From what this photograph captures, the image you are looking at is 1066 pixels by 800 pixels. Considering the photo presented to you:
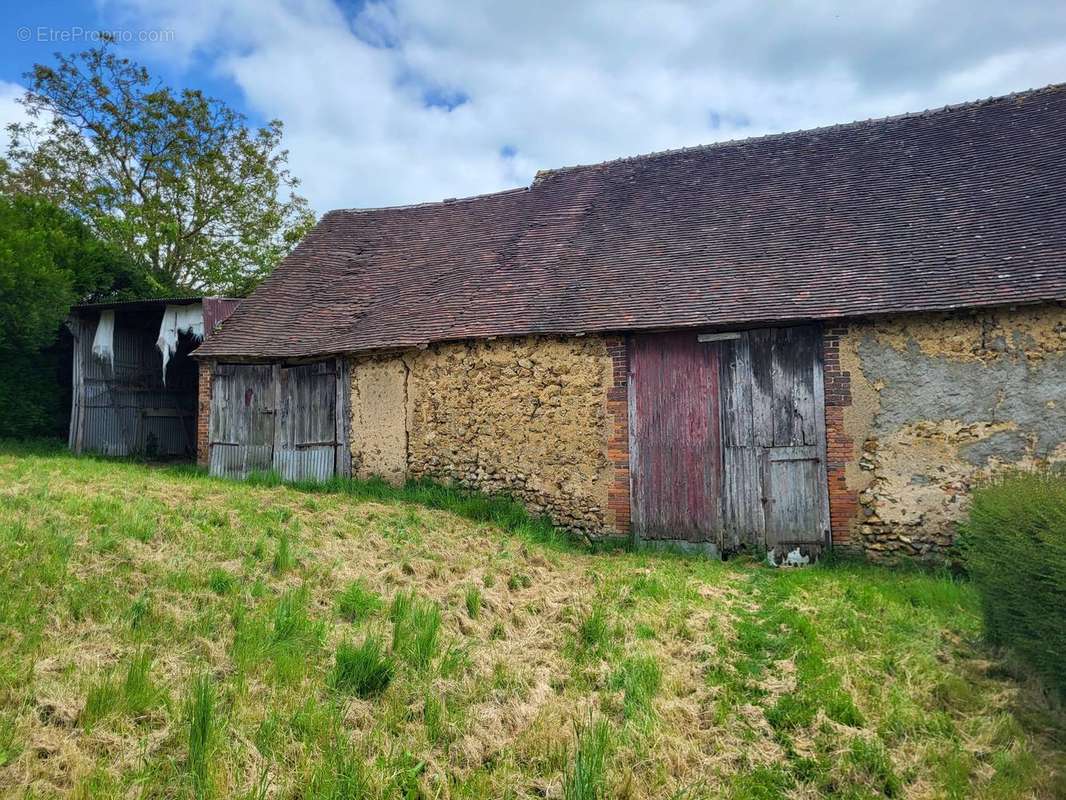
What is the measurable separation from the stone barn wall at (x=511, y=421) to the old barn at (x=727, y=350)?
0.11ft

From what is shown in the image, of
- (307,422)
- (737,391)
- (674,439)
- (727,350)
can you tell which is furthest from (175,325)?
(737,391)

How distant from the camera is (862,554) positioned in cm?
826

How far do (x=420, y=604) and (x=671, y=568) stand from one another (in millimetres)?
3448

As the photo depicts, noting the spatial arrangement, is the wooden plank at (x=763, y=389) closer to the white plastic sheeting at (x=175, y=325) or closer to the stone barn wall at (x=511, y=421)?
the stone barn wall at (x=511, y=421)

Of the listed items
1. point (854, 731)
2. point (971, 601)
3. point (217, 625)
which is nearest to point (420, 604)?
point (217, 625)

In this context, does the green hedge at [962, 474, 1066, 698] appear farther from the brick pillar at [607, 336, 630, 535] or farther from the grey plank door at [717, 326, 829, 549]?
the brick pillar at [607, 336, 630, 535]

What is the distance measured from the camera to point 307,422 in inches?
455

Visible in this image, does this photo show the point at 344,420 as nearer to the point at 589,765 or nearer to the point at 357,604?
the point at 357,604

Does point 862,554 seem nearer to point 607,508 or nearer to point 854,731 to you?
point 607,508

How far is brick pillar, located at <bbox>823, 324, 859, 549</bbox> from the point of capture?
8352mm

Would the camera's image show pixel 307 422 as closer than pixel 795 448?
No

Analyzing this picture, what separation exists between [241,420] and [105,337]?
4824 mm

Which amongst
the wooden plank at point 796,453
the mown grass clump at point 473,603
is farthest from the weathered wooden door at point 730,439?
the mown grass clump at point 473,603

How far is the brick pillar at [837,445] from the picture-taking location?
8.35 meters
